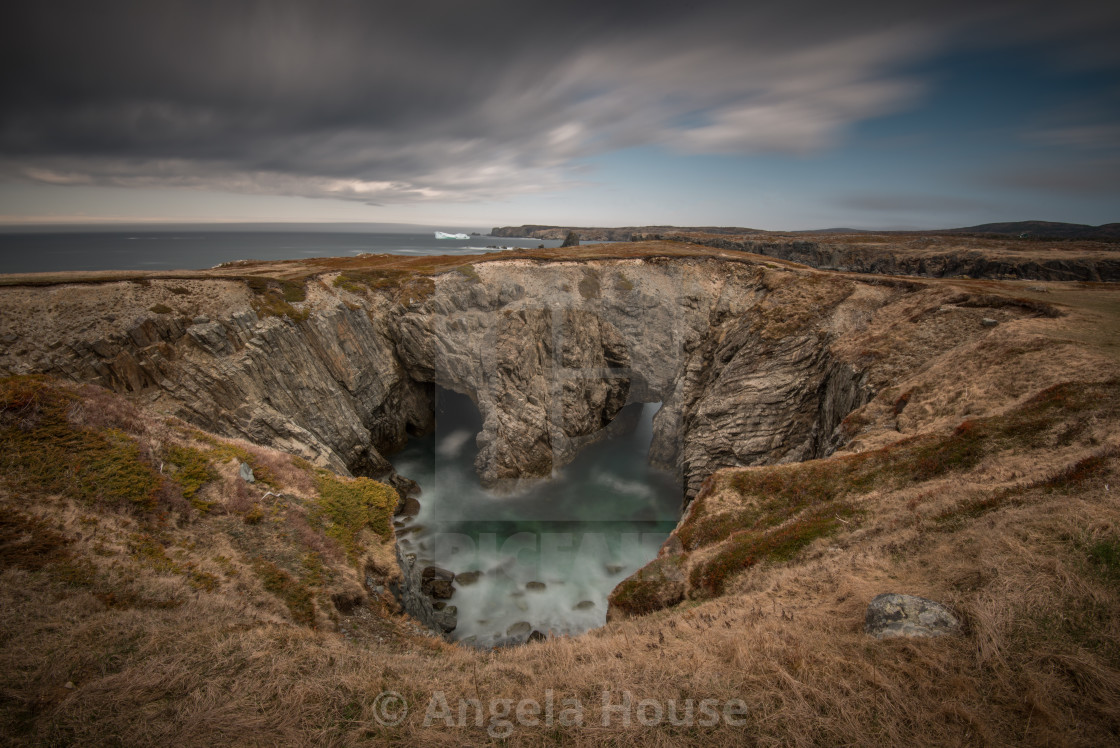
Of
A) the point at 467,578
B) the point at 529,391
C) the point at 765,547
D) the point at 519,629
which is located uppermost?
the point at 529,391

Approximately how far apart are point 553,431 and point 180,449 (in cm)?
2596

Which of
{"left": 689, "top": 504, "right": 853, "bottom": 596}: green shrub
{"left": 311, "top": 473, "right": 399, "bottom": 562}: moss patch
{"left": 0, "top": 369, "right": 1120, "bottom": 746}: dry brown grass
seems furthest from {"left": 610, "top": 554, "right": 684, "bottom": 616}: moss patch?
{"left": 311, "top": 473, "right": 399, "bottom": 562}: moss patch

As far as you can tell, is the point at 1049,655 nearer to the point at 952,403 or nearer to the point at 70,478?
the point at 952,403

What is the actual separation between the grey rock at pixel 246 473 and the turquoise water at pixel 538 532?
41.3ft

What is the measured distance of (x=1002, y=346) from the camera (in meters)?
21.3

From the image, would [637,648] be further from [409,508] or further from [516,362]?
[516,362]

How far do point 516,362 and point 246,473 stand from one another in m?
23.1

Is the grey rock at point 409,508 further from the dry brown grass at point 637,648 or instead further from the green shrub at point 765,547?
the green shrub at point 765,547

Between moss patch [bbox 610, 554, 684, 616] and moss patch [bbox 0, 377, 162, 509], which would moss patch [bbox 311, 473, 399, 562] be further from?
moss patch [bbox 610, 554, 684, 616]

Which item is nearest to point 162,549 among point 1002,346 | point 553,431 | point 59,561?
point 59,561

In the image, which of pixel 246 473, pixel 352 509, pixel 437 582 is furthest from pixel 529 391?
pixel 246 473

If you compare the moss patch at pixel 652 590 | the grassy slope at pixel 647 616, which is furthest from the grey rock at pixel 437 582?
the moss patch at pixel 652 590

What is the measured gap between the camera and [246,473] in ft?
55.1

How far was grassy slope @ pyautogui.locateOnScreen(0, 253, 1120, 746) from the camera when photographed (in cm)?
663
